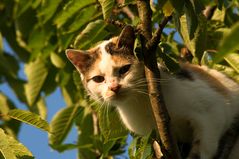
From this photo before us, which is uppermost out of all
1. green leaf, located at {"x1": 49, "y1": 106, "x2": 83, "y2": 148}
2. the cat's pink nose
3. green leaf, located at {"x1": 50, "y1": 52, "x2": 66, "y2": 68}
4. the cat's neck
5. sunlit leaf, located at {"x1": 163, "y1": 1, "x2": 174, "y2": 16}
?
sunlit leaf, located at {"x1": 163, "y1": 1, "x2": 174, "y2": 16}

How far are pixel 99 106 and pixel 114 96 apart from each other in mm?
336

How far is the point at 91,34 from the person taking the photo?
11.2 ft

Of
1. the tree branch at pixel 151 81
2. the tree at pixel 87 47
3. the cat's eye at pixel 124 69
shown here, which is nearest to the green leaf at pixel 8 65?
the tree at pixel 87 47

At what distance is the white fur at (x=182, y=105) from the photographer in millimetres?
3053

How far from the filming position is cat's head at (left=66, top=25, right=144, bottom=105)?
324 cm

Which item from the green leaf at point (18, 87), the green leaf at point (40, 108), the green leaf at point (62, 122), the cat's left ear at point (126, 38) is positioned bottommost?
the green leaf at point (40, 108)

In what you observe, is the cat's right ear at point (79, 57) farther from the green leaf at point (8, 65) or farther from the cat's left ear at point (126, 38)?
the green leaf at point (8, 65)

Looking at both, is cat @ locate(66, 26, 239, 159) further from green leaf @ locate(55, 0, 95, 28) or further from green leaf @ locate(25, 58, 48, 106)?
green leaf @ locate(25, 58, 48, 106)

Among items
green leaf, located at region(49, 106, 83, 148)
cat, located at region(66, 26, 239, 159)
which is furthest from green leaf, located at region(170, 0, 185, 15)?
green leaf, located at region(49, 106, 83, 148)

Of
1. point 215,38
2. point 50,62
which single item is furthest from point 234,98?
point 50,62

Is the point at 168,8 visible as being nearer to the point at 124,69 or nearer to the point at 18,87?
the point at 124,69

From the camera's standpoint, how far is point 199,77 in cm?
341

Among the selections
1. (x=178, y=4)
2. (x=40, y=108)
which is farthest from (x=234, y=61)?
(x=40, y=108)

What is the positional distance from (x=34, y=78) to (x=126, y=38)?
6.80 ft
